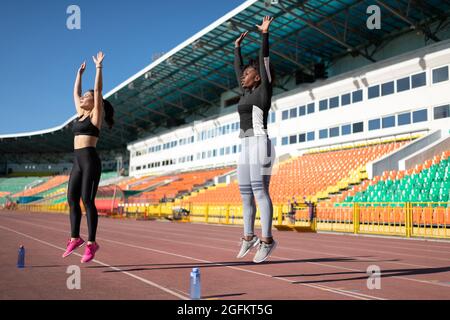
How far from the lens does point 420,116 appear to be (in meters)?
27.0

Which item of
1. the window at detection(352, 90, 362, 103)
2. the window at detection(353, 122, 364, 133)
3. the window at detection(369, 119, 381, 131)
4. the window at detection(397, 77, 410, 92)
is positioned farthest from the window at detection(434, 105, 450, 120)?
the window at detection(352, 90, 362, 103)

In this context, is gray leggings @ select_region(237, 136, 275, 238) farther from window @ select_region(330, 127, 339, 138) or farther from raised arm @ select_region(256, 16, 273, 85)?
window @ select_region(330, 127, 339, 138)

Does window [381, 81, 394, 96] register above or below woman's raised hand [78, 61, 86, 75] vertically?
above

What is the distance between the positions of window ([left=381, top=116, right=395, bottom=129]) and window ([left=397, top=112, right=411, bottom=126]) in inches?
17.6

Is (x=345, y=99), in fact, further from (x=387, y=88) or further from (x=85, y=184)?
(x=85, y=184)

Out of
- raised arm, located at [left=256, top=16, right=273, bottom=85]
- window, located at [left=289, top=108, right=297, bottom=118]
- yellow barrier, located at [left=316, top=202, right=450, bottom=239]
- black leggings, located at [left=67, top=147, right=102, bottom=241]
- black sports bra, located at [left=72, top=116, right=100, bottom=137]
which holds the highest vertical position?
window, located at [left=289, top=108, right=297, bottom=118]

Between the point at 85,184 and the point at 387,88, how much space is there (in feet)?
91.3

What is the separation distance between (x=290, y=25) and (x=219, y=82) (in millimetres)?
15248

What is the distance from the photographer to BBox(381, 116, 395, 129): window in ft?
94.1

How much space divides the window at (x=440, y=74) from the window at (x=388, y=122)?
351 centimetres

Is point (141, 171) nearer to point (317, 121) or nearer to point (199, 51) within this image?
point (199, 51)

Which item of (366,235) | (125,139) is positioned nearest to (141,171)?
(125,139)

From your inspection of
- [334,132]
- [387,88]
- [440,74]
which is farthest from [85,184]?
[334,132]

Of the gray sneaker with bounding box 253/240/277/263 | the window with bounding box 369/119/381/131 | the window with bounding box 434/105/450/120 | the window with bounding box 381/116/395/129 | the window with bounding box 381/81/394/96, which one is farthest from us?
the window with bounding box 369/119/381/131
